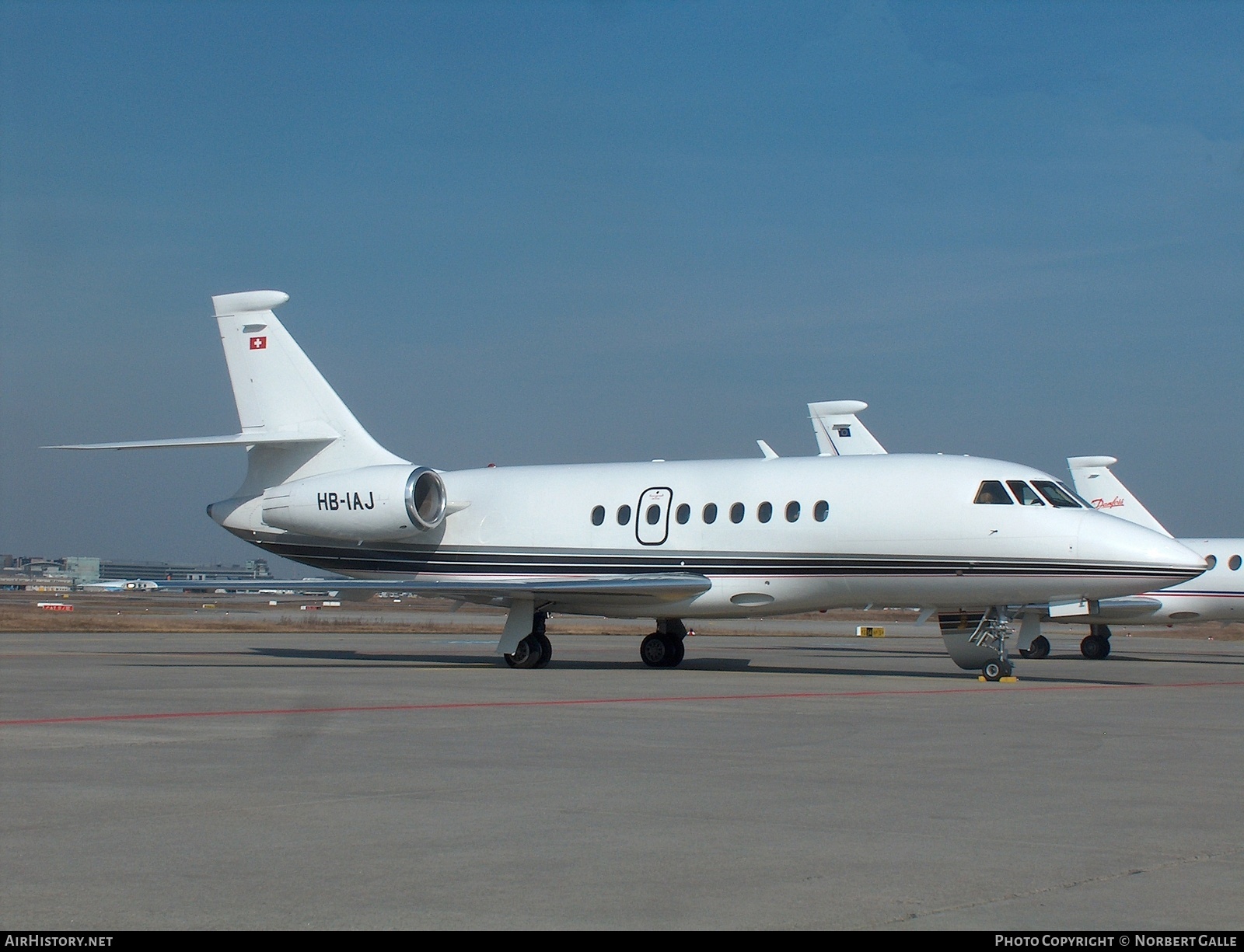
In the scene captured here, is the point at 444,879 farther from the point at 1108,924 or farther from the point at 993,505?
the point at 993,505

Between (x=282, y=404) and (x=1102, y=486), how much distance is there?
2217 cm

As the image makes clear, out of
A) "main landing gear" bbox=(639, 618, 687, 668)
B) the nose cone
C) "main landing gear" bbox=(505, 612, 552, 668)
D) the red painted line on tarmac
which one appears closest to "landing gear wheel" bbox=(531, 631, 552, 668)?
"main landing gear" bbox=(505, 612, 552, 668)

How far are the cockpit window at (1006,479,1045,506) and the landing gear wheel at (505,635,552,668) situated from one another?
7.88 metres

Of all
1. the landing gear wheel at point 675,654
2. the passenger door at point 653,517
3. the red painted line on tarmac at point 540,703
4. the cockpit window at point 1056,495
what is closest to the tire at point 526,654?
the passenger door at point 653,517

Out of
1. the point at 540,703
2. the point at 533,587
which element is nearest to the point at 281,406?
the point at 533,587

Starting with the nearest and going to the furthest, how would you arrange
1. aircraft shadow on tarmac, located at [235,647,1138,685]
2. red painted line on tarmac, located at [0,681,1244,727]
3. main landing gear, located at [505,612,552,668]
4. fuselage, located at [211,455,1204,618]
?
red painted line on tarmac, located at [0,681,1244,727] → fuselage, located at [211,455,1204,618] → aircraft shadow on tarmac, located at [235,647,1138,685] → main landing gear, located at [505,612,552,668]

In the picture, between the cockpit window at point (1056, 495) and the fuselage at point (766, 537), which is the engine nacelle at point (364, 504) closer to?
the fuselage at point (766, 537)

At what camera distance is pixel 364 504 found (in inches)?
931

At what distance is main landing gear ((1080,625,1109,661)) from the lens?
32.8 m

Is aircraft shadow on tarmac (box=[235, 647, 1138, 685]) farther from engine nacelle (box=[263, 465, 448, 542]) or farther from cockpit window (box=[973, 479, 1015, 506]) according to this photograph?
cockpit window (box=[973, 479, 1015, 506])

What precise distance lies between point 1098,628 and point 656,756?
26.0 m

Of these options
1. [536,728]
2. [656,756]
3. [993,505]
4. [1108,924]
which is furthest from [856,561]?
[1108,924]

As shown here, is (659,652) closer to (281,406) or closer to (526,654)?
(526,654)
